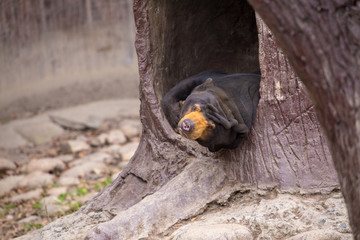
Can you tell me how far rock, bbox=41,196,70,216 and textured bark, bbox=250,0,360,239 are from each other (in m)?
3.85

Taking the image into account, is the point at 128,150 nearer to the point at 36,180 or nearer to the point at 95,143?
the point at 95,143

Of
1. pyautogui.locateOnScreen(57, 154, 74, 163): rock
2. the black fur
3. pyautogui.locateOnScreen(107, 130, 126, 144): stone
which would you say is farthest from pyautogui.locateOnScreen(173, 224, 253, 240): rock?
pyautogui.locateOnScreen(107, 130, 126, 144): stone

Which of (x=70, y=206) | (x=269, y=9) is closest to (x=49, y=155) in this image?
(x=70, y=206)

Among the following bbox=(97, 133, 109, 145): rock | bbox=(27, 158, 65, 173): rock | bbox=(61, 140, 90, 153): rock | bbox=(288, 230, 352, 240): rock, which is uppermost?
bbox=(97, 133, 109, 145): rock

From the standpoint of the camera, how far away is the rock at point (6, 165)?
6.76m

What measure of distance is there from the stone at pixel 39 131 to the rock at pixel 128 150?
147 cm

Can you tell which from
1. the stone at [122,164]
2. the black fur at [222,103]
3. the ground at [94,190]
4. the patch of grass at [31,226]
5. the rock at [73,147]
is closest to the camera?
the ground at [94,190]

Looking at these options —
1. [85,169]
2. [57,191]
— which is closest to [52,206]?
[57,191]

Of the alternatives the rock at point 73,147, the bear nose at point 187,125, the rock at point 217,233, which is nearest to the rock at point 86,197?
the rock at point 73,147

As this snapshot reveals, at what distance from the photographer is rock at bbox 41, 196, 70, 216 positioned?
5.21 m

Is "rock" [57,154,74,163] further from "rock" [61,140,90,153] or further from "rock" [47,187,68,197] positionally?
"rock" [47,187,68,197]

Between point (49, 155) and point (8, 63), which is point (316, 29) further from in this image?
point (8, 63)

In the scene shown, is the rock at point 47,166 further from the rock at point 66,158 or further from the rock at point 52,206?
the rock at point 52,206

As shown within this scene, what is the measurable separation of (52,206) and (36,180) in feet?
3.49
